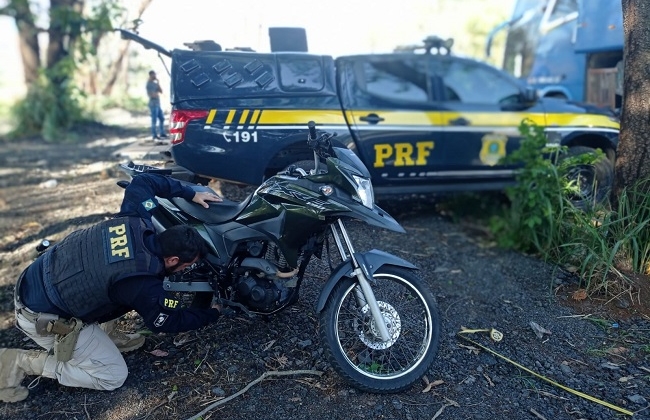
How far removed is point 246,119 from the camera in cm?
532

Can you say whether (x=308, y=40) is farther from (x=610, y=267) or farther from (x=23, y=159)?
(x=23, y=159)

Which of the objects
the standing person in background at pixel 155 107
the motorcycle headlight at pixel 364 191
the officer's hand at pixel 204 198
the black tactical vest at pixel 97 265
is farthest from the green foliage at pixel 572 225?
the standing person in background at pixel 155 107

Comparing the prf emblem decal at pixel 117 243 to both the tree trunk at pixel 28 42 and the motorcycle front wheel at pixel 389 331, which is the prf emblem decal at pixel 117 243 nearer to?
the motorcycle front wheel at pixel 389 331

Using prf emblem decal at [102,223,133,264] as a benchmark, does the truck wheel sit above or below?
below

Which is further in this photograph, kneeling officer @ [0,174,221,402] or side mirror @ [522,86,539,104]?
side mirror @ [522,86,539,104]

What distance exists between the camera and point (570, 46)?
911cm

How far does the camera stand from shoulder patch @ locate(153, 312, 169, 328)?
2.96 meters

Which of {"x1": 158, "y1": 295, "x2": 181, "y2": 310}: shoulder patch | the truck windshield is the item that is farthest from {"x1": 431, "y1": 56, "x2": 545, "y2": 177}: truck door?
{"x1": 158, "y1": 295, "x2": 181, "y2": 310}: shoulder patch

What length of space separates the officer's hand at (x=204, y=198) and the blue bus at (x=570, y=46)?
6.25 metres

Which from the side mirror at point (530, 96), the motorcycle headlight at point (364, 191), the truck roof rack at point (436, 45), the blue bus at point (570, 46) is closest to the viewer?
the motorcycle headlight at point (364, 191)

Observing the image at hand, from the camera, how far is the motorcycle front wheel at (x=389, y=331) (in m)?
3.12

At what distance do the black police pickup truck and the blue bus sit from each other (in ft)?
6.81

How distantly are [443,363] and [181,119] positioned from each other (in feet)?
10.4

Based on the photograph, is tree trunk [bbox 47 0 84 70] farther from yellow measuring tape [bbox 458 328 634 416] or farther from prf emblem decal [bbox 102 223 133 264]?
yellow measuring tape [bbox 458 328 634 416]
